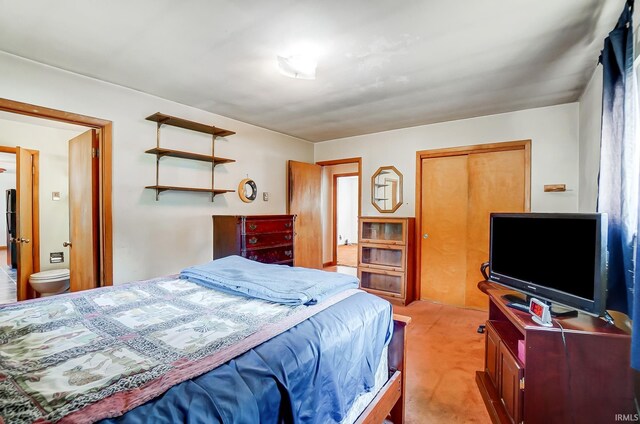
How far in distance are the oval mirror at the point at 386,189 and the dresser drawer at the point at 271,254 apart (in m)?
1.56

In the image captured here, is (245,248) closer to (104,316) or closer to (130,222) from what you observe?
(130,222)

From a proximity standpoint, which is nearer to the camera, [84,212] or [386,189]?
[84,212]

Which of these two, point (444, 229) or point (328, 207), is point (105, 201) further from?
point (328, 207)

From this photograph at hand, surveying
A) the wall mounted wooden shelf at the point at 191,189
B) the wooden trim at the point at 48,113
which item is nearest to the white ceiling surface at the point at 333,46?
the wooden trim at the point at 48,113

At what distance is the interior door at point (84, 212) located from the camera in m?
2.71

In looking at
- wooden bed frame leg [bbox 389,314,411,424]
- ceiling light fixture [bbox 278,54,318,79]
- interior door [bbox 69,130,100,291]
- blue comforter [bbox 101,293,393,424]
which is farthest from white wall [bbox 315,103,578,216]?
interior door [bbox 69,130,100,291]

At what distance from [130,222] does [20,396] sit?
2.37 metres

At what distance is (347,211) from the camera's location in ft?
31.2

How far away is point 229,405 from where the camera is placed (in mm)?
781

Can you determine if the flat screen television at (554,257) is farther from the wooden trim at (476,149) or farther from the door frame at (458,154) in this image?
the wooden trim at (476,149)

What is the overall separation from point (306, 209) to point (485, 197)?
8.28 ft

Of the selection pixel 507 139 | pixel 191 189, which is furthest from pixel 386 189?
pixel 191 189

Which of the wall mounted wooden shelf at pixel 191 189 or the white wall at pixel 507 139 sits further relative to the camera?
the white wall at pixel 507 139

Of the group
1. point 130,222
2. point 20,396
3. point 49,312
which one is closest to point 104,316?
point 49,312
